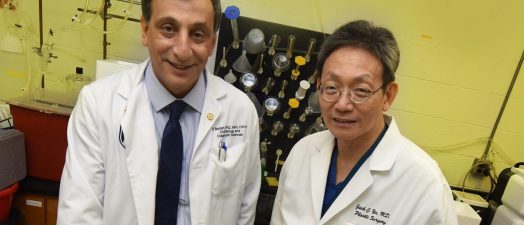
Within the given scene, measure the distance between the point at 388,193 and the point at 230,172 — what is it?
550mm

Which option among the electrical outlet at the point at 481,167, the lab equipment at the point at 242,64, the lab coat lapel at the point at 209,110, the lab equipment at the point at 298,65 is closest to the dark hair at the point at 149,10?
the lab coat lapel at the point at 209,110

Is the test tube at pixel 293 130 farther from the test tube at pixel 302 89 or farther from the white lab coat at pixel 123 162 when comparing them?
the white lab coat at pixel 123 162

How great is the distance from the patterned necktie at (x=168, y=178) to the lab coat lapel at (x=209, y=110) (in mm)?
71

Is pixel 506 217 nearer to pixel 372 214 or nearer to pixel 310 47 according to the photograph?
pixel 372 214

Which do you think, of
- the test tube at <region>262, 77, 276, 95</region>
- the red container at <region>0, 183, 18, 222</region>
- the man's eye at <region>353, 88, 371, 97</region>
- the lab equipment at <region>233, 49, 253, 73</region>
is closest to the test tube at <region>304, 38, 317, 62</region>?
the test tube at <region>262, 77, 276, 95</region>

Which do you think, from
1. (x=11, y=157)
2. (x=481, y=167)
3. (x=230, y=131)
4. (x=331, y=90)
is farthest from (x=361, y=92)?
(x=481, y=167)

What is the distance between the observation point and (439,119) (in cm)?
219

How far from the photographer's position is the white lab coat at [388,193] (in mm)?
982

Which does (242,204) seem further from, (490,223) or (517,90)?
(517,90)

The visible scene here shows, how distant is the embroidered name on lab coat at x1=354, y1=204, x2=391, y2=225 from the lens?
1.02m

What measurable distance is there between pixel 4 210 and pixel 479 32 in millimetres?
2884

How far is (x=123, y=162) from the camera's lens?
40.8 inches

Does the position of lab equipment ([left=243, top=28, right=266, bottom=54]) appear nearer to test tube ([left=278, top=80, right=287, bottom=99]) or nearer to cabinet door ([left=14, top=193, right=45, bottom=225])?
test tube ([left=278, top=80, right=287, bottom=99])

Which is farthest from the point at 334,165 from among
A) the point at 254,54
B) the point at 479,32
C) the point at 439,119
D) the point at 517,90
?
the point at 517,90
